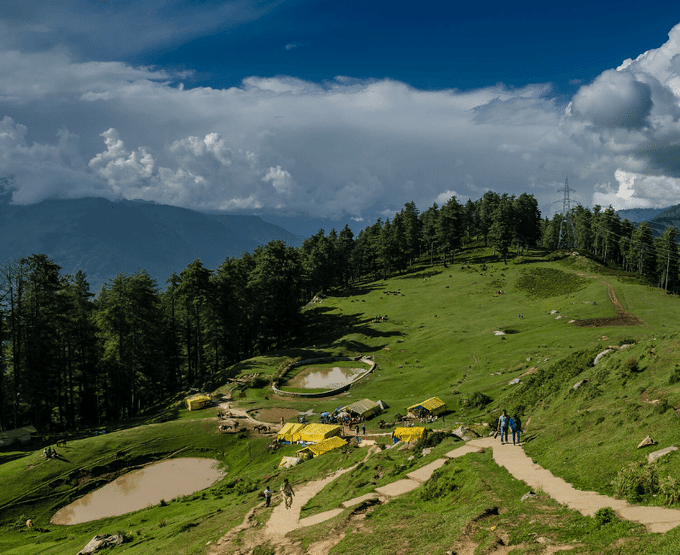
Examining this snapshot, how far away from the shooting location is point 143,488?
42531 millimetres

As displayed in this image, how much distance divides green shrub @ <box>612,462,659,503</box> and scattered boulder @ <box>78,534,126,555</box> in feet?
104

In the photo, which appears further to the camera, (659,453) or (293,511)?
(293,511)

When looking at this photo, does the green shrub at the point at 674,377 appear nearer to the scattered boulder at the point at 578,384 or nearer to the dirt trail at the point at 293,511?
the scattered boulder at the point at 578,384

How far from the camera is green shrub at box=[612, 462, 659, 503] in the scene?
14.6 metres

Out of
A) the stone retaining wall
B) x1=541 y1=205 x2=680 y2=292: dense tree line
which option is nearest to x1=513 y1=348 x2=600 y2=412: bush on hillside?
the stone retaining wall

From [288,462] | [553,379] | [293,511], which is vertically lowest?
[288,462]

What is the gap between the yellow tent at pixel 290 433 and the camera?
4656 centimetres

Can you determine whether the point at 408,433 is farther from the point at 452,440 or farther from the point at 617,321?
the point at 617,321

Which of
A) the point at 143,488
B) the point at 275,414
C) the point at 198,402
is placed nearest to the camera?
the point at 143,488

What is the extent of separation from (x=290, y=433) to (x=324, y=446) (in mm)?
7926

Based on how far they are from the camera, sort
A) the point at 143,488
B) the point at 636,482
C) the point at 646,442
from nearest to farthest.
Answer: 1. the point at 636,482
2. the point at 646,442
3. the point at 143,488

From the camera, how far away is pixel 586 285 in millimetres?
88312

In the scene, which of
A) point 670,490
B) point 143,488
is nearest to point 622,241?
point 670,490

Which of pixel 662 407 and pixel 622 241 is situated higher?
pixel 622 241
